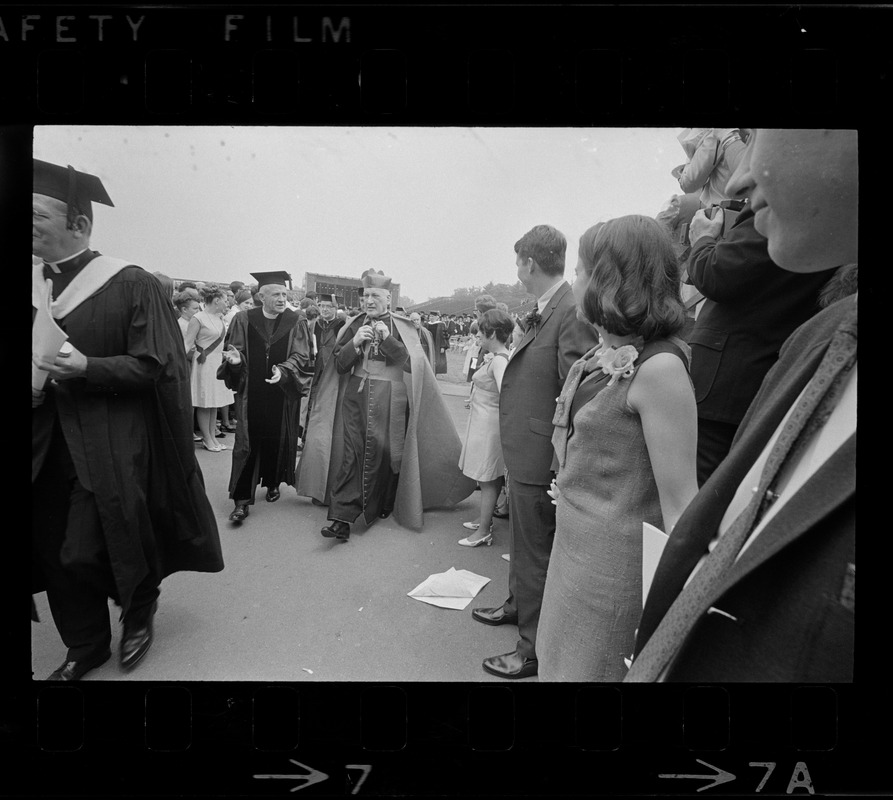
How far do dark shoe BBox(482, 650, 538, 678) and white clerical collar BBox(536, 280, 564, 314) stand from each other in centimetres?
101

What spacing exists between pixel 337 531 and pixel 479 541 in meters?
0.44

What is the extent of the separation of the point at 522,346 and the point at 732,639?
862 mm

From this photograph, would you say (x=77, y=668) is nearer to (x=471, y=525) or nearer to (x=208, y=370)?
(x=208, y=370)

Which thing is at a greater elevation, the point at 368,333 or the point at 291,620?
the point at 368,333

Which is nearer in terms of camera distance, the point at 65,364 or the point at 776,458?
the point at 776,458

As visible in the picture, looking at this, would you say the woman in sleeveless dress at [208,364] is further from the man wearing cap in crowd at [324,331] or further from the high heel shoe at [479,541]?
the high heel shoe at [479,541]

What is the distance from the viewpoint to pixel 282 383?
1.70 m

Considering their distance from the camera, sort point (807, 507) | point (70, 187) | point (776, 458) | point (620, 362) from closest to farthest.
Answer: point (807, 507)
point (776, 458)
point (620, 362)
point (70, 187)

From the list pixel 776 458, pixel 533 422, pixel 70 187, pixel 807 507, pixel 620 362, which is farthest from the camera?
pixel 533 422

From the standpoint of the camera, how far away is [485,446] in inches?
65.0
